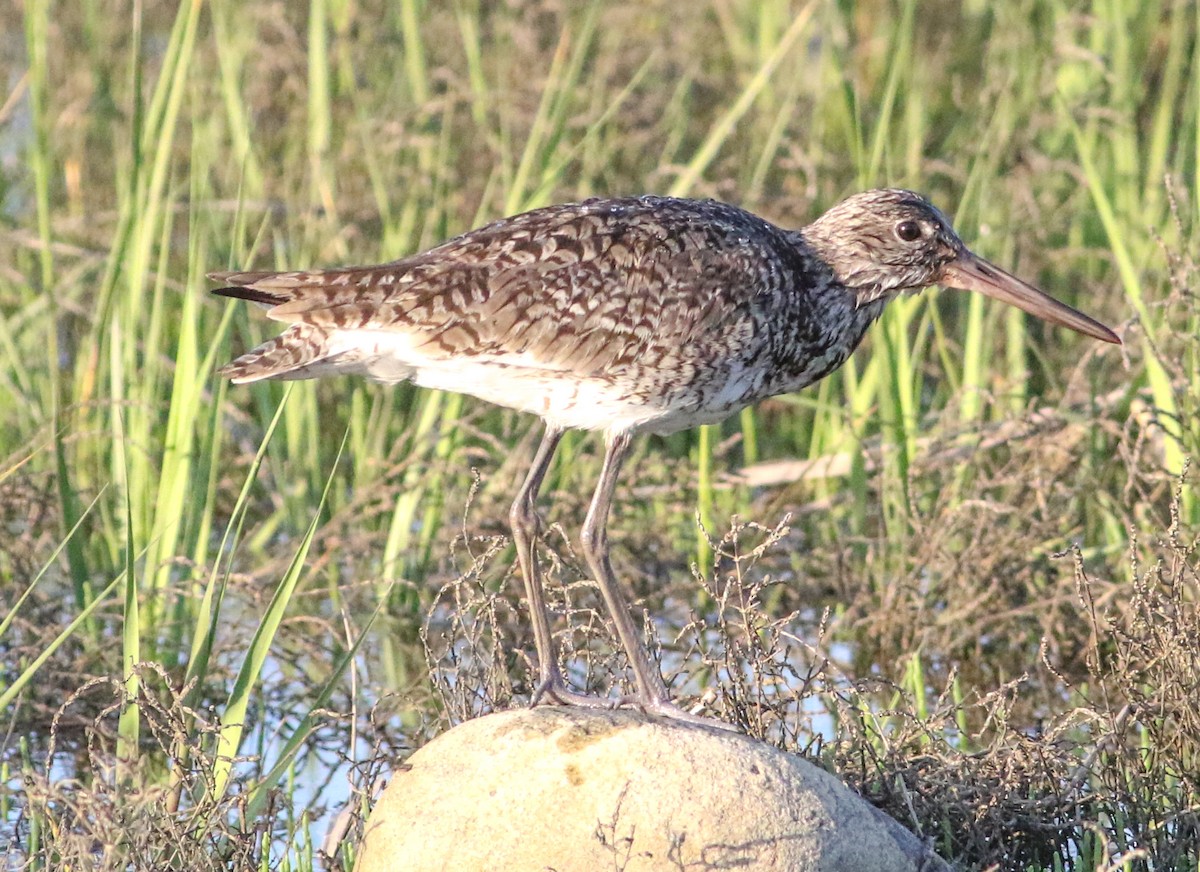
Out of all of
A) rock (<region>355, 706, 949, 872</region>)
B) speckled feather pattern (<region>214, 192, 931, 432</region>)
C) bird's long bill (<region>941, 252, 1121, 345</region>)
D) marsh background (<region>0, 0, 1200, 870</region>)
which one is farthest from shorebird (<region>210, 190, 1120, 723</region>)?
bird's long bill (<region>941, 252, 1121, 345</region>)

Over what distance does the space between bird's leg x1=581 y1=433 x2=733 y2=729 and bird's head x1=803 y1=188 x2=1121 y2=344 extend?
34.8 inches

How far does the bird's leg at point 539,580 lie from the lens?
486 cm

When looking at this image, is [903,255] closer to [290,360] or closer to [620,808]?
[290,360]

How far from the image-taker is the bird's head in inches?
Result: 216

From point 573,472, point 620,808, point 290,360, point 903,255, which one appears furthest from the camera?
point 573,472

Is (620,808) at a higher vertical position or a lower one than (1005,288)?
lower

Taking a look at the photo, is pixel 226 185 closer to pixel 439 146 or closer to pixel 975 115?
pixel 439 146

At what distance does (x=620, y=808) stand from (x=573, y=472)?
292 centimetres

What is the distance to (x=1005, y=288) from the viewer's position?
5676mm

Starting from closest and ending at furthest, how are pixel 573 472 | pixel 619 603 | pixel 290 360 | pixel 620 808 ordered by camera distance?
Result: pixel 620 808 → pixel 290 360 → pixel 619 603 → pixel 573 472

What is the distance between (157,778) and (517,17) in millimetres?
5145

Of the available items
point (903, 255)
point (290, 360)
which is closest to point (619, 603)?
point (290, 360)

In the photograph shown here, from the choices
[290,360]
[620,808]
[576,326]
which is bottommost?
[620,808]

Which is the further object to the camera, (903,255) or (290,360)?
(903,255)
